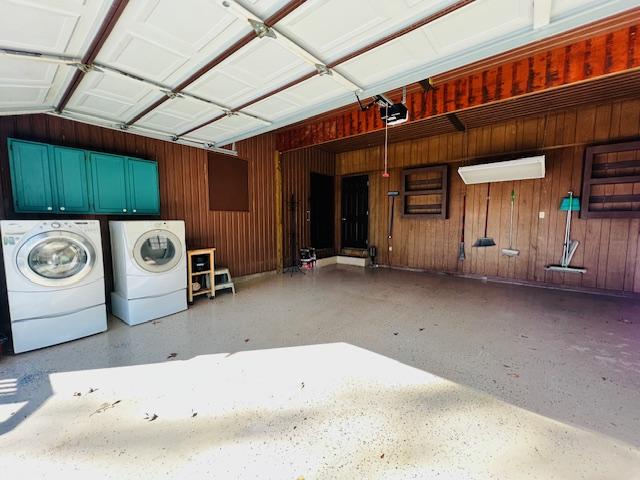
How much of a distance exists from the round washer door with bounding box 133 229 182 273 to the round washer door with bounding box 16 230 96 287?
0.46m

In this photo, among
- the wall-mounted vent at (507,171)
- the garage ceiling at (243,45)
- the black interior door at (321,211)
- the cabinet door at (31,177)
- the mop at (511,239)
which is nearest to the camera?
the garage ceiling at (243,45)

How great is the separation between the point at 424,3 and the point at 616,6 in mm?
1141

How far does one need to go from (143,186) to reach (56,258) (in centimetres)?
144

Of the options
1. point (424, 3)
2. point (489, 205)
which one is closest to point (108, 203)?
point (424, 3)

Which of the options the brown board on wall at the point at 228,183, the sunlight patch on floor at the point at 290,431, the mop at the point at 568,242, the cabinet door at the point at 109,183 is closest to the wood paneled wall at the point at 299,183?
the brown board on wall at the point at 228,183

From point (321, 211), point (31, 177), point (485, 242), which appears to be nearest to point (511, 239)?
point (485, 242)

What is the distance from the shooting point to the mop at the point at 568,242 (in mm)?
4486

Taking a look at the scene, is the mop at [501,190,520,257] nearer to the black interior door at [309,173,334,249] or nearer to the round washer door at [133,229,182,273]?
the black interior door at [309,173,334,249]

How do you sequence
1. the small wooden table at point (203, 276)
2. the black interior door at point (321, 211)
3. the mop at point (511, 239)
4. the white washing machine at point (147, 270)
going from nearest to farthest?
the white washing machine at point (147, 270), the small wooden table at point (203, 276), the mop at point (511, 239), the black interior door at point (321, 211)

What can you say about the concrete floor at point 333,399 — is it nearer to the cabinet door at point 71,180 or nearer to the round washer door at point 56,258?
the round washer door at point 56,258

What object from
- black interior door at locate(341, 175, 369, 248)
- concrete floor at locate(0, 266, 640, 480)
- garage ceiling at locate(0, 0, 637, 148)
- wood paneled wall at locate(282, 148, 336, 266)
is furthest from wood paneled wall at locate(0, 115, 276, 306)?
black interior door at locate(341, 175, 369, 248)

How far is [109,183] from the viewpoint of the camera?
11.1ft

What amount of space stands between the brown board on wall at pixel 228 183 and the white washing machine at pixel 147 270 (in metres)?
1.41

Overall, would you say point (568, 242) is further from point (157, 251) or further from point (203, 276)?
point (157, 251)
